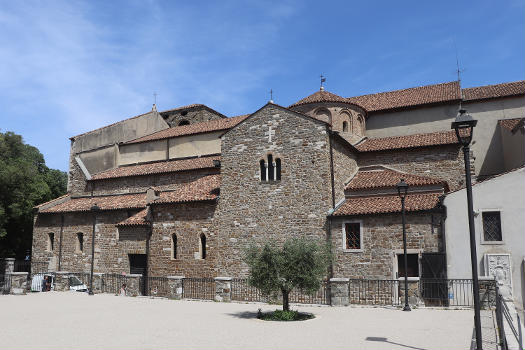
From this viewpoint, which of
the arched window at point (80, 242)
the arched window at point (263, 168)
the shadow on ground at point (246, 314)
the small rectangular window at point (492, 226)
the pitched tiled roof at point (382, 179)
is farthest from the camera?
the arched window at point (80, 242)

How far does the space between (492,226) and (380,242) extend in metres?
4.75

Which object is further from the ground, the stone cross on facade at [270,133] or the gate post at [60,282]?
the stone cross on facade at [270,133]

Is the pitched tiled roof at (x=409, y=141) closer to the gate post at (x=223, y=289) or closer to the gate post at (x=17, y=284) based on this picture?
the gate post at (x=223, y=289)

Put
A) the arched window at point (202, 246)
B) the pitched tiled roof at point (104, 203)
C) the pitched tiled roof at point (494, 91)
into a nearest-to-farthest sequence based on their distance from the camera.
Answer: the arched window at point (202, 246) → the pitched tiled roof at point (494, 91) → the pitched tiled roof at point (104, 203)

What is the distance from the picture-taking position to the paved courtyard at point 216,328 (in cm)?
1064

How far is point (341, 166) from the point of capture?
23.4m

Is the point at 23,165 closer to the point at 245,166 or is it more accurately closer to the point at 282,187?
the point at 245,166

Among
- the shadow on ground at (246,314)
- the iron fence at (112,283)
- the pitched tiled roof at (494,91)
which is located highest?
the pitched tiled roof at (494,91)

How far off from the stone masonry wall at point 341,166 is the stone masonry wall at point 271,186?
3.95 feet

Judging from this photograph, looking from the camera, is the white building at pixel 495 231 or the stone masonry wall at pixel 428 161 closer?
the white building at pixel 495 231

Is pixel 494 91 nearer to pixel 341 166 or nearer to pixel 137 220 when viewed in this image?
pixel 341 166

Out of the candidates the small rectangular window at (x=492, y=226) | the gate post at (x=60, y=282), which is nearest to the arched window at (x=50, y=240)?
the gate post at (x=60, y=282)

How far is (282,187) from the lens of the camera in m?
22.3

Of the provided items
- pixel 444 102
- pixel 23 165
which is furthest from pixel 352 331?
pixel 23 165
